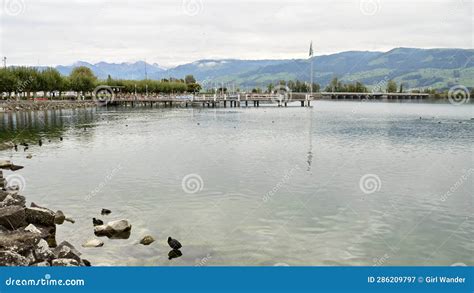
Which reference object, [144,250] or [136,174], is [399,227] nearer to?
[144,250]

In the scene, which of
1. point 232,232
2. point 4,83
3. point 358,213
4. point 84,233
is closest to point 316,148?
point 358,213

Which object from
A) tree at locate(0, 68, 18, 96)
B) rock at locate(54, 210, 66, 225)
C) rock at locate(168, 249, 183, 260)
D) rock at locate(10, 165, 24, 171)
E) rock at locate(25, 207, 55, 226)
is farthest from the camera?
tree at locate(0, 68, 18, 96)

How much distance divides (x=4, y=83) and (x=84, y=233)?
419 feet

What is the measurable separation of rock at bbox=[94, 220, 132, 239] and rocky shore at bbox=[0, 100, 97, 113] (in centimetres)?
11406

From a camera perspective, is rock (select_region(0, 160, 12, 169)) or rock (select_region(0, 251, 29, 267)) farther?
rock (select_region(0, 160, 12, 169))

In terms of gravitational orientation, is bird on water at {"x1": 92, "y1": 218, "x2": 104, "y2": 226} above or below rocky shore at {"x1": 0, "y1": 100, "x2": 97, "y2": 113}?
below

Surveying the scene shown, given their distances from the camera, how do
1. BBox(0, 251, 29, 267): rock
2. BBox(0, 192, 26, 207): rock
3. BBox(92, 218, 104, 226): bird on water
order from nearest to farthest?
BBox(0, 251, 29, 267): rock
BBox(92, 218, 104, 226): bird on water
BBox(0, 192, 26, 207): rock

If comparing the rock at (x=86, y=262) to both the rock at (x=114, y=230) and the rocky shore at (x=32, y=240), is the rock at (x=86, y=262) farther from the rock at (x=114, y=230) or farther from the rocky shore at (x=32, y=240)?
the rock at (x=114, y=230)

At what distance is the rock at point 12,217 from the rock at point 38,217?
720mm

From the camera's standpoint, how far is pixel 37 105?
138 metres

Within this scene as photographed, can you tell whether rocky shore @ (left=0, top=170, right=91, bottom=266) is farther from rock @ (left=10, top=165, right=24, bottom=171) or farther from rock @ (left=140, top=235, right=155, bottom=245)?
rock @ (left=10, top=165, right=24, bottom=171)

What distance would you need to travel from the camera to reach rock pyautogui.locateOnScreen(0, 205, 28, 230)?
22000 millimetres

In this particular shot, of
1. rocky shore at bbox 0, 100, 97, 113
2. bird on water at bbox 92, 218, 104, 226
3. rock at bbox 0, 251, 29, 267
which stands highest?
rocky shore at bbox 0, 100, 97, 113

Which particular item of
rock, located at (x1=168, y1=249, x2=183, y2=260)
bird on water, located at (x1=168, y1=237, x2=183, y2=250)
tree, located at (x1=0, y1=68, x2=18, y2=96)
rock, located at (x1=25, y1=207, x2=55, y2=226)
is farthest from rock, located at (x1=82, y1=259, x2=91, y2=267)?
tree, located at (x1=0, y1=68, x2=18, y2=96)
